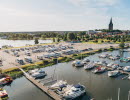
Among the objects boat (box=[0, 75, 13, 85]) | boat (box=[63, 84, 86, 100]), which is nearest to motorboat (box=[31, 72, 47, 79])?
boat (box=[0, 75, 13, 85])

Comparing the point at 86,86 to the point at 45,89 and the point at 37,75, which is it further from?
the point at 37,75

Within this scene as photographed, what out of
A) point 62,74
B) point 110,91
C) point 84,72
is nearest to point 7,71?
point 62,74

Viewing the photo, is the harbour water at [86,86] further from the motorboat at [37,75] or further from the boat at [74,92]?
the motorboat at [37,75]

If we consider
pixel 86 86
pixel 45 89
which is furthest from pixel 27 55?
pixel 86 86

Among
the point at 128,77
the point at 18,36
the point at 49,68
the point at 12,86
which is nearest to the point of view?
the point at 12,86

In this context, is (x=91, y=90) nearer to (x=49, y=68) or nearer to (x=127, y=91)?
(x=127, y=91)

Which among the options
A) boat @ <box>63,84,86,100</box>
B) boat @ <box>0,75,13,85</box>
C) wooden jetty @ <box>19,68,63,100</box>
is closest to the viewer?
boat @ <box>63,84,86,100</box>

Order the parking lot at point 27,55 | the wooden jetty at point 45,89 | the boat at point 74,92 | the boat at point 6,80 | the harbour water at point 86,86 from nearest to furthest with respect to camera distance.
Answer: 1. the boat at point 74,92
2. the wooden jetty at point 45,89
3. the harbour water at point 86,86
4. the boat at point 6,80
5. the parking lot at point 27,55

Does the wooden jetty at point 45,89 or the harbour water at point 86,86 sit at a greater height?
the wooden jetty at point 45,89

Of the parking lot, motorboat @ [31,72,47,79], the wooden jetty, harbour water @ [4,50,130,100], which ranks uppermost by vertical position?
the parking lot

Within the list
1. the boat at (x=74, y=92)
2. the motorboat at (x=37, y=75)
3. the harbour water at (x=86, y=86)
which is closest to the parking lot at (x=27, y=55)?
the motorboat at (x=37, y=75)

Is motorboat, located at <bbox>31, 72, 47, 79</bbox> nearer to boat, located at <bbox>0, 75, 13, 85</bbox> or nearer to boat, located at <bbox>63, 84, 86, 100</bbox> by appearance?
boat, located at <bbox>0, 75, 13, 85</bbox>
